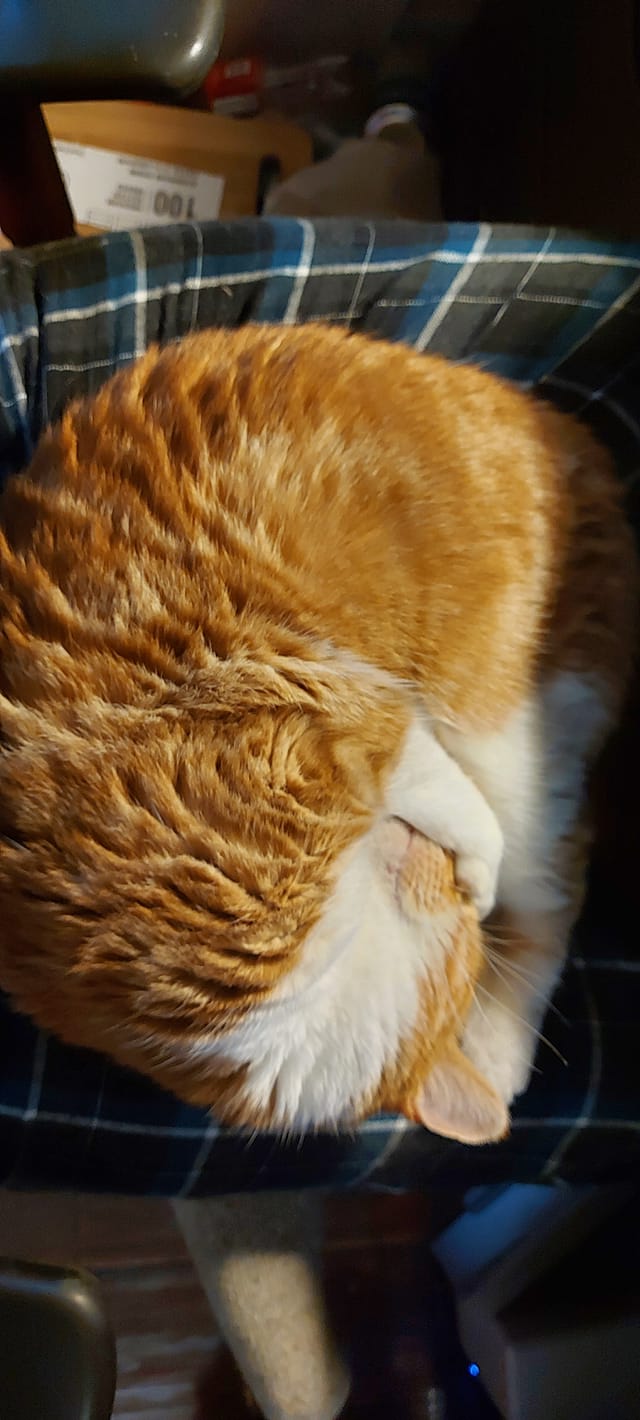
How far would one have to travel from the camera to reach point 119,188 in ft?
5.51

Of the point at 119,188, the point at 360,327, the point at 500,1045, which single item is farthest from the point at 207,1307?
the point at 119,188

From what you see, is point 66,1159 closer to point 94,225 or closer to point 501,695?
point 501,695

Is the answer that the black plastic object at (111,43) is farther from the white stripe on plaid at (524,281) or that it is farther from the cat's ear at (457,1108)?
the cat's ear at (457,1108)

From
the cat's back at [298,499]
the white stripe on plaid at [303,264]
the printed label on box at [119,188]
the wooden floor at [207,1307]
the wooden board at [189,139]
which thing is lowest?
the wooden floor at [207,1307]

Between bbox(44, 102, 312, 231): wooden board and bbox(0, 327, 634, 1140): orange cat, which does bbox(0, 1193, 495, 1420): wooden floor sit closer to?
bbox(0, 327, 634, 1140): orange cat

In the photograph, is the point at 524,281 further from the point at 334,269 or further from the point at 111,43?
the point at 111,43

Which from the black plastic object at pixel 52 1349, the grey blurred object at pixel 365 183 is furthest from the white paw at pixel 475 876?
the grey blurred object at pixel 365 183

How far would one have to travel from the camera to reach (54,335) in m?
1.00

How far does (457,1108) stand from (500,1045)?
149mm

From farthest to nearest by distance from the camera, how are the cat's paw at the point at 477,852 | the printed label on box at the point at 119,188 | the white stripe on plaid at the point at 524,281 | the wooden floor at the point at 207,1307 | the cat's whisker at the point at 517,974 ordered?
the printed label on box at the point at 119,188, the wooden floor at the point at 207,1307, the white stripe on plaid at the point at 524,281, the cat's whisker at the point at 517,974, the cat's paw at the point at 477,852

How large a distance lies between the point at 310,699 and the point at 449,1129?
0.37m

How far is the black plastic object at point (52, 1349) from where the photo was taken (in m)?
0.59

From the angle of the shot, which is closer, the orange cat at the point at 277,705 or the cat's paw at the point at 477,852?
the orange cat at the point at 277,705

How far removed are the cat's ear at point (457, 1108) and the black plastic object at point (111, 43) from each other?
901 millimetres
